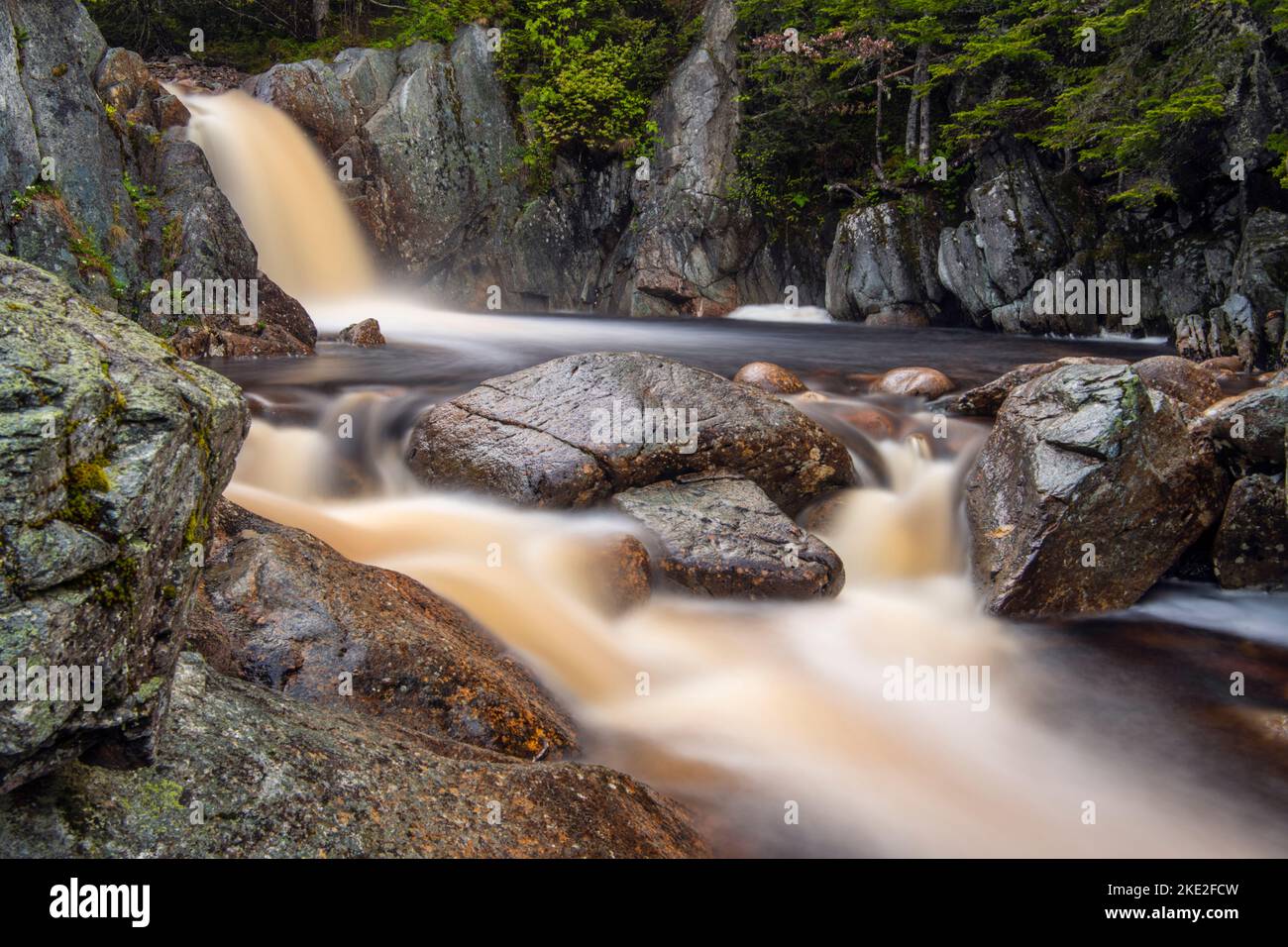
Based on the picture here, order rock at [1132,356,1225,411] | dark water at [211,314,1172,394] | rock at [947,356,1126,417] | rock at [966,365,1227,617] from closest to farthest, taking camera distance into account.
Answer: rock at [966,365,1227,617]
rock at [1132,356,1225,411]
rock at [947,356,1126,417]
dark water at [211,314,1172,394]

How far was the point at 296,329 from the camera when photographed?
40.5ft

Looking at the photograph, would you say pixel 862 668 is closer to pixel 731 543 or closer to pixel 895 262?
pixel 731 543

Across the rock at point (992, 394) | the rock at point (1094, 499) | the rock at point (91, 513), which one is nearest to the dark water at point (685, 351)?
the rock at point (992, 394)

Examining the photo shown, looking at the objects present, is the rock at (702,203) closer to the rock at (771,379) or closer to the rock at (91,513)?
the rock at (771,379)

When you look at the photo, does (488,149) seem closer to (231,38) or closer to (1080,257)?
(231,38)

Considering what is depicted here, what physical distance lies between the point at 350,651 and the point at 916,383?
25.2ft

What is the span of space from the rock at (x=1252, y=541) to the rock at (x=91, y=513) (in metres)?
6.58

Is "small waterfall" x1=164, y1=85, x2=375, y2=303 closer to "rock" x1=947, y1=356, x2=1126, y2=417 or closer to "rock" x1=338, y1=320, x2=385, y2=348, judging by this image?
"rock" x1=338, y1=320, x2=385, y2=348

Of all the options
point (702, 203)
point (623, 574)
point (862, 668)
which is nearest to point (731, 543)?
point (623, 574)

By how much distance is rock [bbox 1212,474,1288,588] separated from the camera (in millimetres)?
5771

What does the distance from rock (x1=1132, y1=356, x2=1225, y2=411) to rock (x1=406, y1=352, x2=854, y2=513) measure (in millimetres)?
3276

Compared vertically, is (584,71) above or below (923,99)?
above

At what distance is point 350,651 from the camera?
11.5ft

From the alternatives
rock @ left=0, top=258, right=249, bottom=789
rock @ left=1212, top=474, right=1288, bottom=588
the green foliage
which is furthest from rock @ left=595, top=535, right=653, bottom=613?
the green foliage
